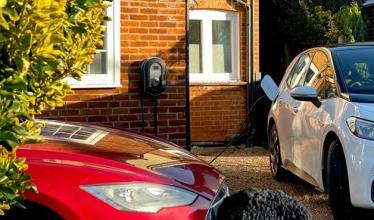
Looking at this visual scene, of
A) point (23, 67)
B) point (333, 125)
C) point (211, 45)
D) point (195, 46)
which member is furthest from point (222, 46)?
point (23, 67)

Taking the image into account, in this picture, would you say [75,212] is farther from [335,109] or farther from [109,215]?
[335,109]

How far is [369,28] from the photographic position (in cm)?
1388

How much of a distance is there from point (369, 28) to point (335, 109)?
923 centimetres

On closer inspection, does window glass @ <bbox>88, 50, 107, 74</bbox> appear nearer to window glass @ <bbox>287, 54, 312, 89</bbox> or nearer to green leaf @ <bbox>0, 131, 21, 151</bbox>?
window glass @ <bbox>287, 54, 312, 89</bbox>

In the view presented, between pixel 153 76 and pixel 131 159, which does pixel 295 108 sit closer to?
pixel 153 76

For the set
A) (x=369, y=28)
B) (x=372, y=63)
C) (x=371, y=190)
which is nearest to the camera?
(x=371, y=190)

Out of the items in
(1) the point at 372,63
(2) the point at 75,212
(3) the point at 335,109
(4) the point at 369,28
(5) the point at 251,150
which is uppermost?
(4) the point at 369,28

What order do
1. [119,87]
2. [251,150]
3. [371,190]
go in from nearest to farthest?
1. [371,190]
2. [119,87]
3. [251,150]

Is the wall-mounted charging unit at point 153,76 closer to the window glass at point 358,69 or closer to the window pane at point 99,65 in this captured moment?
the window pane at point 99,65

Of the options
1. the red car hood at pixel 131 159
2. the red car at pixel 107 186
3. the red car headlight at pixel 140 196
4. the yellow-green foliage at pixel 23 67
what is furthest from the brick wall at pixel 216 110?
the yellow-green foliage at pixel 23 67

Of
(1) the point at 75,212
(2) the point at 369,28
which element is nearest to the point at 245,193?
(1) the point at 75,212

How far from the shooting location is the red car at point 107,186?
9.29ft

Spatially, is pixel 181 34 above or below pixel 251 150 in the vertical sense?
above

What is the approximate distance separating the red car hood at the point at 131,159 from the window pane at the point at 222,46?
722 cm
